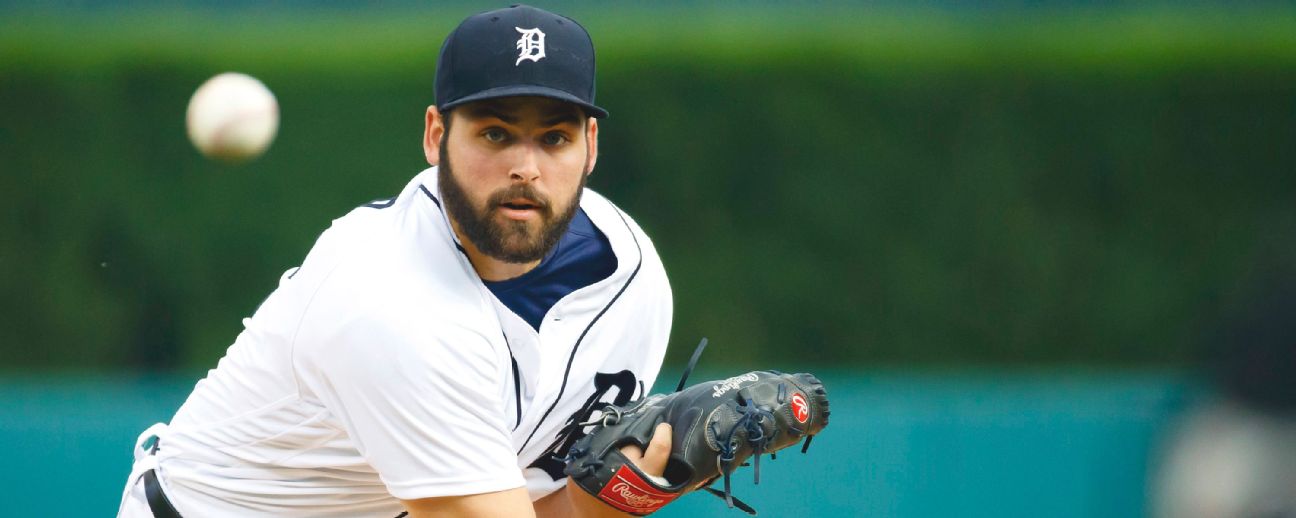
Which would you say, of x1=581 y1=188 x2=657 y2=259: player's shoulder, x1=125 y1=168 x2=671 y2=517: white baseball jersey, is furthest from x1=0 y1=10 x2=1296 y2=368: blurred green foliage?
x1=125 y1=168 x2=671 y2=517: white baseball jersey

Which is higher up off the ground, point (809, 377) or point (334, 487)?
point (809, 377)

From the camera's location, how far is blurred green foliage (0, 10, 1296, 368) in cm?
667

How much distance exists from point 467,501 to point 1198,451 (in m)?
3.96

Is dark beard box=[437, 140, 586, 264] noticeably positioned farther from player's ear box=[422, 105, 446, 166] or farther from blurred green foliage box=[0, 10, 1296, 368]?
blurred green foliage box=[0, 10, 1296, 368]

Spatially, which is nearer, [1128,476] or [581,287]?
[581,287]

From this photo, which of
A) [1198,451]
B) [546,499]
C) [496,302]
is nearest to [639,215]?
[1198,451]

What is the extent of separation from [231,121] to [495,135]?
317 centimetres

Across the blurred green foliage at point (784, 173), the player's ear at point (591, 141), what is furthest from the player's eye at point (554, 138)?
the blurred green foliage at point (784, 173)

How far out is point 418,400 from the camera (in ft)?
8.64

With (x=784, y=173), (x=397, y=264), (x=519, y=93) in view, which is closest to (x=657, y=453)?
(x=397, y=264)

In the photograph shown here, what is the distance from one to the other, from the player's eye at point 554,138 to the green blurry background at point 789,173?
386 centimetres

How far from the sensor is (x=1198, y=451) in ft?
19.0

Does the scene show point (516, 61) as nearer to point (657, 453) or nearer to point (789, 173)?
point (657, 453)

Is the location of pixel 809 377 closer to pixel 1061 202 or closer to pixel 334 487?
pixel 334 487
